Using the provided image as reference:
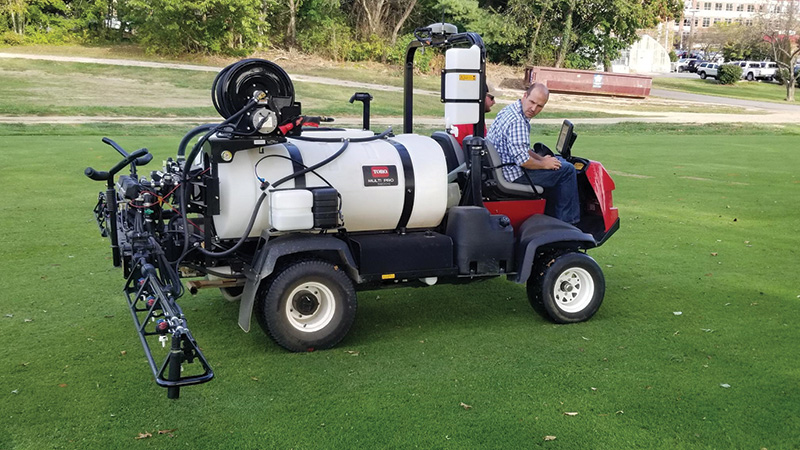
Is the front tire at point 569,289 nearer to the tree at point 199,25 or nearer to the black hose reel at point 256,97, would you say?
the black hose reel at point 256,97

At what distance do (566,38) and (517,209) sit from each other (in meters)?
41.3

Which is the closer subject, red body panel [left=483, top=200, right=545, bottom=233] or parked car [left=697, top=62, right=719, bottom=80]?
red body panel [left=483, top=200, right=545, bottom=233]

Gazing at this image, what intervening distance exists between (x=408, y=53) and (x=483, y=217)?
6.58 feet

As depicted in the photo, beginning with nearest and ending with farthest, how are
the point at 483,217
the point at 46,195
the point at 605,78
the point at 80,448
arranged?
the point at 80,448 → the point at 483,217 → the point at 46,195 → the point at 605,78

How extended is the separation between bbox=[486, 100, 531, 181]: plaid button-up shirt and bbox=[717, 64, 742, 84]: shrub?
→ 58.0 m

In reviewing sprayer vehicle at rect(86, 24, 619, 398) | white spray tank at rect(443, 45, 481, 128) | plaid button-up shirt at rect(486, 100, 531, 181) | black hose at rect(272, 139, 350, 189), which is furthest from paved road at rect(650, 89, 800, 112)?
black hose at rect(272, 139, 350, 189)

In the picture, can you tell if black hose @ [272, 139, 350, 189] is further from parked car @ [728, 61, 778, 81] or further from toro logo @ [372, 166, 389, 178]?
parked car @ [728, 61, 778, 81]

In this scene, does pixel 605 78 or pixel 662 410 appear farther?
pixel 605 78

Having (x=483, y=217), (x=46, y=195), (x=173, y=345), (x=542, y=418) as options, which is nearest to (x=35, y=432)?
(x=173, y=345)

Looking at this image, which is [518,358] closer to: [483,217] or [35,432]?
[483,217]

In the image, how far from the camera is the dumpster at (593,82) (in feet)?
136

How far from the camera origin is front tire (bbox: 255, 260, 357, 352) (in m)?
5.67

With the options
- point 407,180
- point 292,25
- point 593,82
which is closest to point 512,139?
point 407,180

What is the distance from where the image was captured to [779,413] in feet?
16.0
